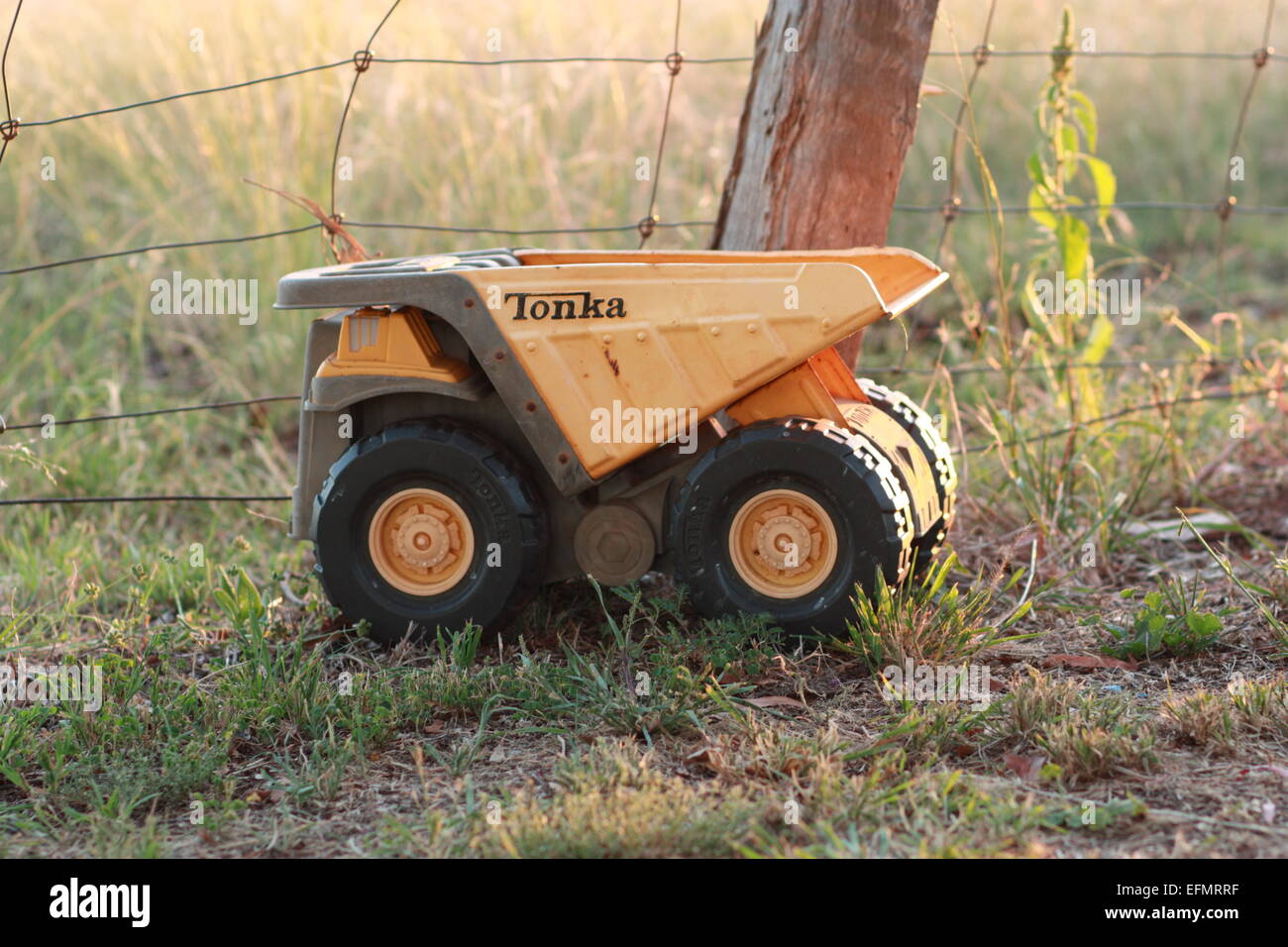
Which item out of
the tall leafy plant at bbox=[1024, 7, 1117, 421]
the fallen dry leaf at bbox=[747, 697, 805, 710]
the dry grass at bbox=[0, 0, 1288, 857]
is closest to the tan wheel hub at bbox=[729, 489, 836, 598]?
the dry grass at bbox=[0, 0, 1288, 857]

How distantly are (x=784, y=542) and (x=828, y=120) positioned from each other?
111cm

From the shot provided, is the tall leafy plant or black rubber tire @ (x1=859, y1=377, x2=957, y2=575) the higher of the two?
the tall leafy plant

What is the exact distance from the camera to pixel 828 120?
3188 mm

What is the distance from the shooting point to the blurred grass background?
4.50 meters

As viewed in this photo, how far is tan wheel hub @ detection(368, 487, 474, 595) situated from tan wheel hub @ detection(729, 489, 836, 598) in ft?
1.87

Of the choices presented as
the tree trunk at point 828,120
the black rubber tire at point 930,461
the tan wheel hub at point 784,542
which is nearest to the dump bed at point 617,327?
the tan wheel hub at point 784,542

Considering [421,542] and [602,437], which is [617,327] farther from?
[421,542]

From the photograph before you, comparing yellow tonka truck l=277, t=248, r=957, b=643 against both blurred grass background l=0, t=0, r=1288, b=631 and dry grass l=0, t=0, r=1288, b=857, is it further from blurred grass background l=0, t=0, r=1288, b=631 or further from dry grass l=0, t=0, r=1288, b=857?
blurred grass background l=0, t=0, r=1288, b=631

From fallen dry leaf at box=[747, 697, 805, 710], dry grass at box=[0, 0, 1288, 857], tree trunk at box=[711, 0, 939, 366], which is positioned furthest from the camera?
tree trunk at box=[711, 0, 939, 366]

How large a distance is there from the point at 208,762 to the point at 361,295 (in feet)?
Result: 3.07

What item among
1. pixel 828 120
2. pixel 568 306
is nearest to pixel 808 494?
pixel 568 306

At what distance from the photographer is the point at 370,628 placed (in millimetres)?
2834

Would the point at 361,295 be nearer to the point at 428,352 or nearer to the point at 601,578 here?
the point at 428,352

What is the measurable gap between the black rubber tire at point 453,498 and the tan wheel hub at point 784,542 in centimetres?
42
